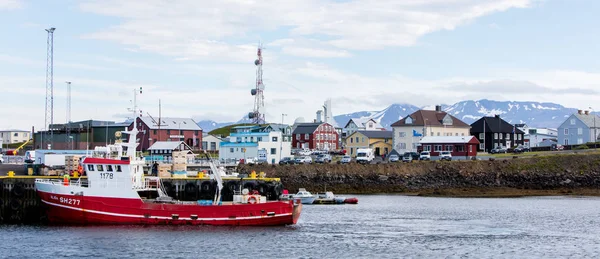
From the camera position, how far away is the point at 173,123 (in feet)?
437

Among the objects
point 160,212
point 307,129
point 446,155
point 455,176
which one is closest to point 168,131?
point 307,129

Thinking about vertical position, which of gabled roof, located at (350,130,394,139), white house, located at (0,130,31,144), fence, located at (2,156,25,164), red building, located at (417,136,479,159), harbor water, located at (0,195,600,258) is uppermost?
white house, located at (0,130,31,144)

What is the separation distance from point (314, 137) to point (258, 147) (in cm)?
3127

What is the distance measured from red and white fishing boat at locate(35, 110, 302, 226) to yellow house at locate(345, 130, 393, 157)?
8311cm

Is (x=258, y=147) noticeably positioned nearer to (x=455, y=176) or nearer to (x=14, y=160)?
(x=455, y=176)

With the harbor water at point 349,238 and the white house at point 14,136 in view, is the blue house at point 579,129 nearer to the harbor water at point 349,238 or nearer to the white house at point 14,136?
the harbor water at point 349,238

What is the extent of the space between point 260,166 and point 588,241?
171 feet

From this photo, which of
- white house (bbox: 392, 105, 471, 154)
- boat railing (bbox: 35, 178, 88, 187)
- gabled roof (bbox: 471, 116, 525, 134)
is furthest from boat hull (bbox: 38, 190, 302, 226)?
gabled roof (bbox: 471, 116, 525, 134)

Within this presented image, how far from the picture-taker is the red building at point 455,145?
10500cm

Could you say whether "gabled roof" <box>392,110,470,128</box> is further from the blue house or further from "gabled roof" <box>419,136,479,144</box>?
the blue house

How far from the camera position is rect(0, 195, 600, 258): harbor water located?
41.0 metres

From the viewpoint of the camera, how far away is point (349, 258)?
1575 inches

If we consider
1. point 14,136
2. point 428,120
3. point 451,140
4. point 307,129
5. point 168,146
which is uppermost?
point 14,136

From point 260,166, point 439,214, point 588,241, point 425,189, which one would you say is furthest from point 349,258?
point 260,166
